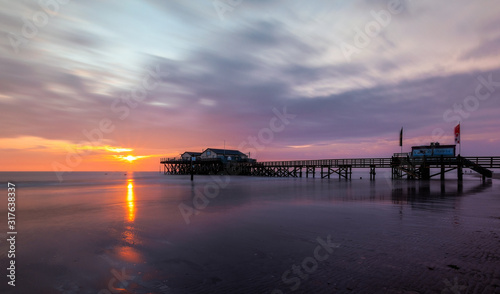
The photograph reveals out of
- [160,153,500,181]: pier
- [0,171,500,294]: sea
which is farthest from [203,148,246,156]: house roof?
[0,171,500,294]: sea

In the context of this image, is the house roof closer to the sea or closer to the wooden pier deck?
the wooden pier deck

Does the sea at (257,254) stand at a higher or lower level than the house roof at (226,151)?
lower

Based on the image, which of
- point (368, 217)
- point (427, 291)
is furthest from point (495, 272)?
point (368, 217)

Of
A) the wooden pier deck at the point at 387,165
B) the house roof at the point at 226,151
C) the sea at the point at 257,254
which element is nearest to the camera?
the sea at the point at 257,254

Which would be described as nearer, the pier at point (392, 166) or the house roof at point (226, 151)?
the pier at point (392, 166)

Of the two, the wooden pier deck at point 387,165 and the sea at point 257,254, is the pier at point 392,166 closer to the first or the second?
the wooden pier deck at point 387,165

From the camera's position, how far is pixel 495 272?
536 cm

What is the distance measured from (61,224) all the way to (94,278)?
7.51 meters

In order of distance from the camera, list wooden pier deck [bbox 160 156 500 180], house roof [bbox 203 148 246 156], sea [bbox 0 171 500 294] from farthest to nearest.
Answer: house roof [bbox 203 148 246 156] → wooden pier deck [bbox 160 156 500 180] → sea [bbox 0 171 500 294]

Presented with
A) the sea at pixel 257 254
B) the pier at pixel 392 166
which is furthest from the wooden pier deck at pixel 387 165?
the sea at pixel 257 254

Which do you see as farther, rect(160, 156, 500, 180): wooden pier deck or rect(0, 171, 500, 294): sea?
rect(160, 156, 500, 180): wooden pier deck

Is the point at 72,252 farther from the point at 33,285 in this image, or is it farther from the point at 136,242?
the point at 33,285

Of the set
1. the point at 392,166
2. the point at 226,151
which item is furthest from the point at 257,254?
the point at 226,151

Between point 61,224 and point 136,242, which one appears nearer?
point 136,242
